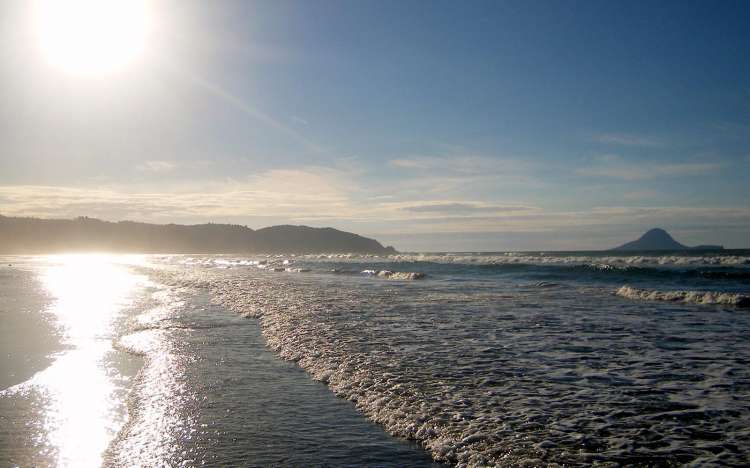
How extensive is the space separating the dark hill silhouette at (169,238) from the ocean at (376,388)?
140 metres

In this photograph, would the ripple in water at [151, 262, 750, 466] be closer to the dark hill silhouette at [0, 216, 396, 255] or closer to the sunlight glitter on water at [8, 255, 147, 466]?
the sunlight glitter on water at [8, 255, 147, 466]

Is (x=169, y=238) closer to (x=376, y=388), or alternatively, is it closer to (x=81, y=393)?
(x=81, y=393)

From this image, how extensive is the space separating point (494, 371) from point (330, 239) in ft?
542

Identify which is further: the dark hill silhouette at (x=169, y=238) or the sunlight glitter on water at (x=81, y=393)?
the dark hill silhouette at (x=169, y=238)

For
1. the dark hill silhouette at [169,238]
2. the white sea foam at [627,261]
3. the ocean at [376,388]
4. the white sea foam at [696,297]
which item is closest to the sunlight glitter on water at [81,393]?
the ocean at [376,388]

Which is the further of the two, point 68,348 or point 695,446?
point 68,348

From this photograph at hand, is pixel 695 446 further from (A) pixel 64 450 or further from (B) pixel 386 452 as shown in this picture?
(A) pixel 64 450

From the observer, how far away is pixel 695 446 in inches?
215

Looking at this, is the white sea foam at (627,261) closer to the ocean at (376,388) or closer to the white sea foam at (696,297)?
the white sea foam at (696,297)

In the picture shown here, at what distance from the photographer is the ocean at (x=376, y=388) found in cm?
551

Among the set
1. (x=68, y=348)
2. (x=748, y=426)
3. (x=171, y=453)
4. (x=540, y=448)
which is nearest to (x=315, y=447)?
(x=171, y=453)

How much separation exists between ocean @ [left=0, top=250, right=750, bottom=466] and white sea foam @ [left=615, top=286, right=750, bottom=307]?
2843mm

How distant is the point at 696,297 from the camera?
19672 mm

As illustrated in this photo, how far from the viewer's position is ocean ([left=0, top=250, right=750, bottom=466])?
551 cm
